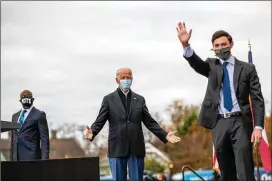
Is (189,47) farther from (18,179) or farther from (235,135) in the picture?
(18,179)

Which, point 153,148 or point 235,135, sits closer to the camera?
point 235,135

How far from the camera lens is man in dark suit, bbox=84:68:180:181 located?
10.1 metres

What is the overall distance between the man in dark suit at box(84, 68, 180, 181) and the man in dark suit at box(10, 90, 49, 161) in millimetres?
1911

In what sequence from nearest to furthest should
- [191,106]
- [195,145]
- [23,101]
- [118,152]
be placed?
1. [118,152]
2. [23,101]
3. [195,145]
4. [191,106]

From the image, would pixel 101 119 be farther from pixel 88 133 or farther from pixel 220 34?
pixel 220 34

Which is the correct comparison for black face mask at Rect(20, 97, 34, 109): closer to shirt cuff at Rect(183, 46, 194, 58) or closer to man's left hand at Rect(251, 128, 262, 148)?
shirt cuff at Rect(183, 46, 194, 58)

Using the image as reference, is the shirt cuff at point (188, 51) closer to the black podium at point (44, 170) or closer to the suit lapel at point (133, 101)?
the black podium at point (44, 170)

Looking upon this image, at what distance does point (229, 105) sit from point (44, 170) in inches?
86.4

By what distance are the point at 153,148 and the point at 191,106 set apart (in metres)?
13.9

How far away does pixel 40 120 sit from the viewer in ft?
38.9

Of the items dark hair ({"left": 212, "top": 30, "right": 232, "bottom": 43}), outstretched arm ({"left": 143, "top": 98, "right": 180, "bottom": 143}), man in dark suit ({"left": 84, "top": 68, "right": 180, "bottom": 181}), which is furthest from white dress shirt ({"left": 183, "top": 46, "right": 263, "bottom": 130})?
outstretched arm ({"left": 143, "top": 98, "right": 180, "bottom": 143})

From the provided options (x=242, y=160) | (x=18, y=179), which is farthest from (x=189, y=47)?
(x=18, y=179)

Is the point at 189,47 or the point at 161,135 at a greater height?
the point at 189,47

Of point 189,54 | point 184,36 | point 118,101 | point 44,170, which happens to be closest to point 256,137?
point 189,54
